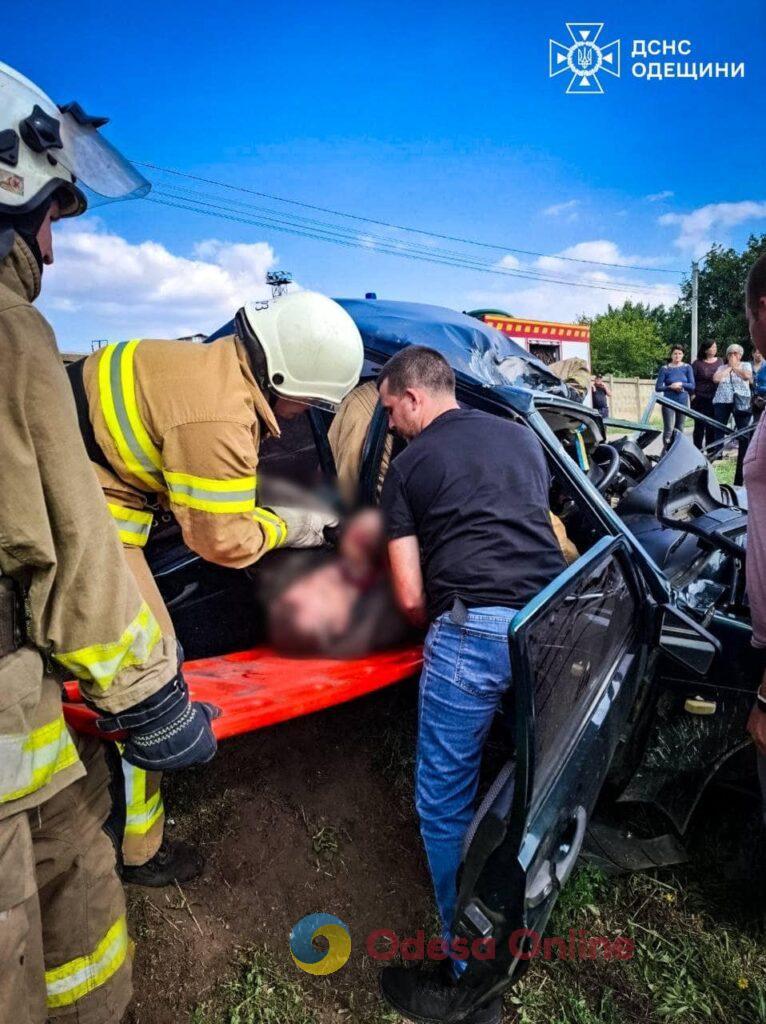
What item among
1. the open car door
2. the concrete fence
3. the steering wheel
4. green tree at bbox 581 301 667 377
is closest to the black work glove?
the open car door

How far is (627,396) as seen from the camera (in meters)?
27.1

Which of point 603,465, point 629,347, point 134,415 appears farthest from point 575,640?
point 629,347

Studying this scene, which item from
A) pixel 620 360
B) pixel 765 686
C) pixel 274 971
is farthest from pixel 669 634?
pixel 620 360

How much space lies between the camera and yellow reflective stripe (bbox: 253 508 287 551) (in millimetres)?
2402

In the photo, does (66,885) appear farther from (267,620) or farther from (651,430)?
(651,430)

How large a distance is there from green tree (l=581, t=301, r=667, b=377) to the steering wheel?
54.7m

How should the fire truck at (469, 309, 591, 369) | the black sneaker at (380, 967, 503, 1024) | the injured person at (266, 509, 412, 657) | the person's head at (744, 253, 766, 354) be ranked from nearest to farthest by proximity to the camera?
the person's head at (744, 253, 766, 354) < the black sneaker at (380, 967, 503, 1024) < the injured person at (266, 509, 412, 657) < the fire truck at (469, 309, 591, 369)

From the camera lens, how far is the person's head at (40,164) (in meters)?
1.38

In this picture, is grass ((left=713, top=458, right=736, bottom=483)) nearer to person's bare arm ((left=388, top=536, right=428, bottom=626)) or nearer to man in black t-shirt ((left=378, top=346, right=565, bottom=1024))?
man in black t-shirt ((left=378, top=346, right=565, bottom=1024))

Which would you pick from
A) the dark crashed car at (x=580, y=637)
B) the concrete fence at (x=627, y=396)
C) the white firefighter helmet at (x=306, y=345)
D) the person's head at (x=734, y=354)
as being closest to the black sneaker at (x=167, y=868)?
the dark crashed car at (x=580, y=637)

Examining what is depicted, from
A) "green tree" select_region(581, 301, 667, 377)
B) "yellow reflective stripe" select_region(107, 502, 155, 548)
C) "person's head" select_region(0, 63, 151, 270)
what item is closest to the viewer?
"person's head" select_region(0, 63, 151, 270)

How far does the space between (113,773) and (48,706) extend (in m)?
0.66

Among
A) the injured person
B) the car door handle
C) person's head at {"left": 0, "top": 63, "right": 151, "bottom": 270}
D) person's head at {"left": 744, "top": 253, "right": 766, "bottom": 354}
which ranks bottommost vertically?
the car door handle

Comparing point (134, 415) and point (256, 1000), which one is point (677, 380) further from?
point (256, 1000)
